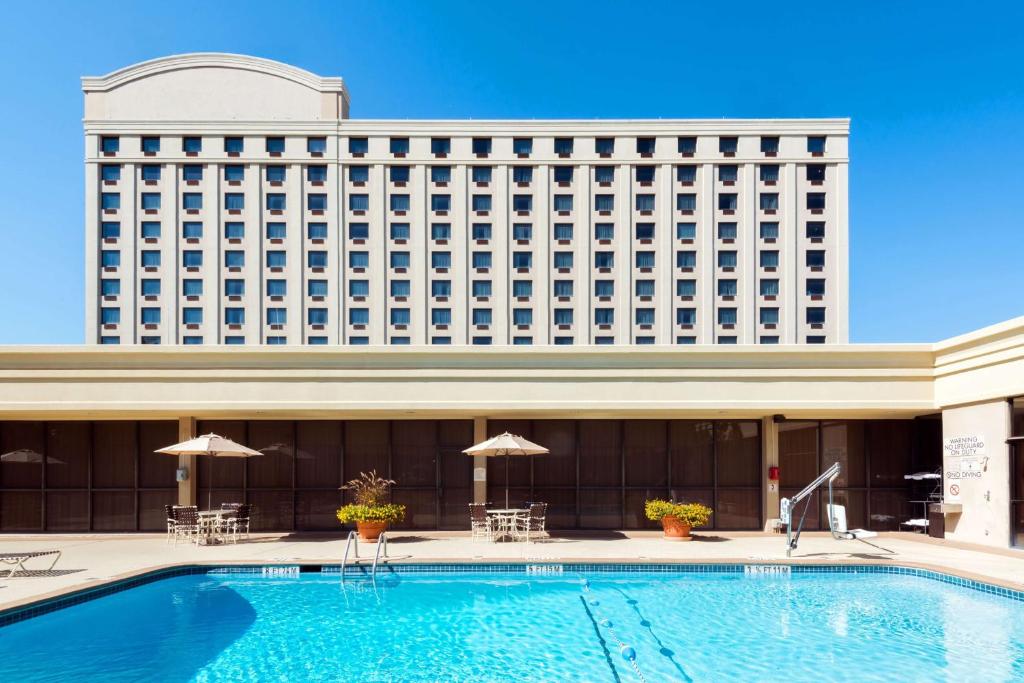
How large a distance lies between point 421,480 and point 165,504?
235 inches

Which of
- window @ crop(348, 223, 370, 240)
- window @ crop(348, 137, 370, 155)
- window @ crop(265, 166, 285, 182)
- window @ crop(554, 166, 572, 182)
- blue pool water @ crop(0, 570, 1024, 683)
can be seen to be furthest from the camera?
window @ crop(554, 166, 572, 182)

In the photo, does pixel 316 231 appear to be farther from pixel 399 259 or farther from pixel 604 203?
pixel 604 203

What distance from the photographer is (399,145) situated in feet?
179

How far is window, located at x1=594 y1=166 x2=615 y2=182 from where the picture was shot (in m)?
54.7

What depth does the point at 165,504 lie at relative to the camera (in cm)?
1655

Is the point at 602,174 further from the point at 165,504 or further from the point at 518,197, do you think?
the point at 165,504

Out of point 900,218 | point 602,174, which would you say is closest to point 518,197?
point 602,174

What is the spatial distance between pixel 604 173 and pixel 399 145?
15895 millimetres

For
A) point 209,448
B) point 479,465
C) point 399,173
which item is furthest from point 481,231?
point 209,448

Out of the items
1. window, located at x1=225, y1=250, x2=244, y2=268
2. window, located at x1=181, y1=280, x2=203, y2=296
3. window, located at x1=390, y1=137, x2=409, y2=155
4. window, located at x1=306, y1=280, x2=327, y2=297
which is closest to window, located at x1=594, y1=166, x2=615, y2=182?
window, located at x1=390, y1=137, x2=409, y2=155

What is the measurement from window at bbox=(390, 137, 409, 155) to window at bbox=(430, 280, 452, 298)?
1072cm

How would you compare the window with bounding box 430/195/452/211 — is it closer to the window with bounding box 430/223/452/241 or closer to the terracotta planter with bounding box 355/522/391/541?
the window with bounding box 430/223/452/241

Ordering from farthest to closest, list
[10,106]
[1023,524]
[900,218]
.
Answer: [900,218]
[10,106]
[1023,524]

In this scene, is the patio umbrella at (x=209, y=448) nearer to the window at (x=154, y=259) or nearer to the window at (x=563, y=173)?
the window at (x=154, y=259)
